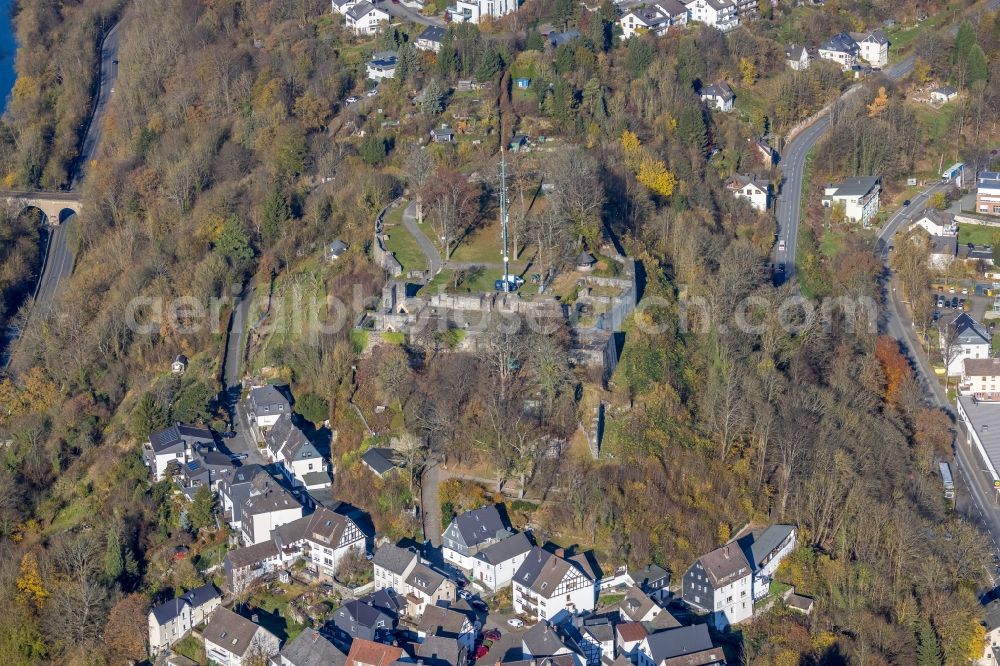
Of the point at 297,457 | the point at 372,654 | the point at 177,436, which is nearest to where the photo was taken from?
the point at 372,654

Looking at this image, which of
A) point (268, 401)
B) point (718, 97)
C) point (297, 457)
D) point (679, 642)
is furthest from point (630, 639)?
point (718, 97)

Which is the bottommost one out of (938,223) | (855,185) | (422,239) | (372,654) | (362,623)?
(372,654)

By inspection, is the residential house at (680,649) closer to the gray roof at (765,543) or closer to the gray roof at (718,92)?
the gray roof at (765,543)

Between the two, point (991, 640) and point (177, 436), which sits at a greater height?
point (177, 436)

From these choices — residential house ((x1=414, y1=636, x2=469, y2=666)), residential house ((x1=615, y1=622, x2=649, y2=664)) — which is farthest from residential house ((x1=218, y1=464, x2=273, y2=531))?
residential house ((x1=615, y1=622, x2=649, y2=664))

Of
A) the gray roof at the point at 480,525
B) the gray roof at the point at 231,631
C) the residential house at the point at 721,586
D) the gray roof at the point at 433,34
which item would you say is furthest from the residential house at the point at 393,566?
the gray roof at the point at 433,34

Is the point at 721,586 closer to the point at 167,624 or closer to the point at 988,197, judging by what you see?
the point at 167,624

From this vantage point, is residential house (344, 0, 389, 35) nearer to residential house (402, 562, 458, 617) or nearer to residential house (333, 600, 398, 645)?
residential house (402, 562, 458, 617)
